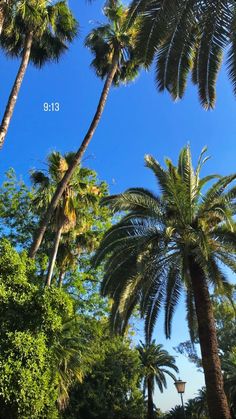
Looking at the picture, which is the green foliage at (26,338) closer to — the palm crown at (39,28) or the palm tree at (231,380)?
the palm crown at (39,28)

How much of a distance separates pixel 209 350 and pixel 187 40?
8.88m

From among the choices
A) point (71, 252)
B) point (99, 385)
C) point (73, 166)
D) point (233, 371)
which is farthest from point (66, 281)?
point (233, 371)

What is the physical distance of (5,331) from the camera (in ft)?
40.9

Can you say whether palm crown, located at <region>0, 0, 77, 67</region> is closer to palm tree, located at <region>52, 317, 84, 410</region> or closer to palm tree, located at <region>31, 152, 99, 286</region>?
palm tree, located at <region>31, 152, 99, 286</region>

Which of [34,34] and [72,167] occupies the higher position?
[34,34]

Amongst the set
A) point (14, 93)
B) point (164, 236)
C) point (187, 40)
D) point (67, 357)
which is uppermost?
point (14, 93)

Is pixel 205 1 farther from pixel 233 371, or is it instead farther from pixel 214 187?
pixel 233 371

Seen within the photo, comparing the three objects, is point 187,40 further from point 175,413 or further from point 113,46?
point 175,413

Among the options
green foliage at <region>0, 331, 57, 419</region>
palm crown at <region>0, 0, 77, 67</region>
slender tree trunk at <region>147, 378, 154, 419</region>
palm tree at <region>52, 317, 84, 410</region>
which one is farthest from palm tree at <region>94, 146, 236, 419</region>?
slender tree trunk at <region>147, 378, 154, 419</region>

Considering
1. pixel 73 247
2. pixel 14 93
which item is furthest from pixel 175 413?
pixel 14 93

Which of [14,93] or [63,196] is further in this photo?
[63,196]

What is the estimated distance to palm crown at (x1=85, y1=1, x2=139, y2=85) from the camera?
61.4ft

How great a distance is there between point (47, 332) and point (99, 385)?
17.2m

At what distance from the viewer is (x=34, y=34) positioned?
16.6 metres
